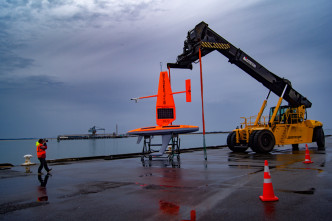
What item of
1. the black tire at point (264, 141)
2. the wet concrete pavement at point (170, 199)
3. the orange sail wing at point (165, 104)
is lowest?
the wet concrete pavement at point (170, 199)

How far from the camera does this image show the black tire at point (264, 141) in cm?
1922

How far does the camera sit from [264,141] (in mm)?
19703

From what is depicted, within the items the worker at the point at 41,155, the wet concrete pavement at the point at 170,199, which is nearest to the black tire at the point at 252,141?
the wet concrete pavement at the point at 170,199

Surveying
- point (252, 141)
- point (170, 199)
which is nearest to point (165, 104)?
point (252, 141)

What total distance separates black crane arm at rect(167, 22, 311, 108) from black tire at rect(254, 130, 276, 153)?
3872 mm

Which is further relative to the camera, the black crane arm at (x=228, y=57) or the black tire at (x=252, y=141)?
the black tire at (x=252, y=141)

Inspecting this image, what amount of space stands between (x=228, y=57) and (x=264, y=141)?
22.6 ft

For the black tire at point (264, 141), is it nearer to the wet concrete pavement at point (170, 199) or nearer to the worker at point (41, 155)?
the wet concrete pavement at point (170, 199)

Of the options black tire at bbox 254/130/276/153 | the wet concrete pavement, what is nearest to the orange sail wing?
the wet concrete pavement

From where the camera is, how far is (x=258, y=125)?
21.7 meters

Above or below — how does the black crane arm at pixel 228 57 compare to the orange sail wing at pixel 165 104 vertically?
above

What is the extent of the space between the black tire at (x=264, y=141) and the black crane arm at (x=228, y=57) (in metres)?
3.87

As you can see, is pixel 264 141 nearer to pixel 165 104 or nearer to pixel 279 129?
pixel 279 129

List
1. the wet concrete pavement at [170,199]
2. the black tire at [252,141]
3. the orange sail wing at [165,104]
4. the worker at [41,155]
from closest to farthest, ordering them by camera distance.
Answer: the wet concrete pavement at [170,199]
the worker at [41,155]
the orange sail wing at [165,104]
the black tire at [252,141]
